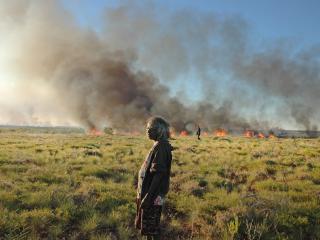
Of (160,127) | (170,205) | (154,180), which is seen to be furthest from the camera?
(170,205)

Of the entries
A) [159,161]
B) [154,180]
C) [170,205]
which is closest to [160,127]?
[159,161]

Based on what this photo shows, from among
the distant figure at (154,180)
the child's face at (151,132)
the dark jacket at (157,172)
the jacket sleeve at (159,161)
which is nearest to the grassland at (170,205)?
the distant figure at (154,180)

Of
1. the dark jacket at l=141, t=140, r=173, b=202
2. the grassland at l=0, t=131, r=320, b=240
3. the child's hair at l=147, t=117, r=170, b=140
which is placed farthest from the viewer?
the grassland at l=0, t=131, r=320, b=240

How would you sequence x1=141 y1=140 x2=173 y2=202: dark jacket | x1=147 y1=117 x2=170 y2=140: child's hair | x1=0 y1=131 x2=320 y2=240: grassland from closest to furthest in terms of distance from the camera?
x1=141 y1=140 x2=173 y2=202: dark jacket, x1=147 y1=117 x2=170 y2=140: child's hair, x1=0 y1=131 x2=320 y2=240: grassland

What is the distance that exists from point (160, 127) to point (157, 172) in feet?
2.41

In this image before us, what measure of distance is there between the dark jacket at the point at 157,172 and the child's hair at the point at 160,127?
0.37 feet

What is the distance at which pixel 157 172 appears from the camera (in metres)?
6.04

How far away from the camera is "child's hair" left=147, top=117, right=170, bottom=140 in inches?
248

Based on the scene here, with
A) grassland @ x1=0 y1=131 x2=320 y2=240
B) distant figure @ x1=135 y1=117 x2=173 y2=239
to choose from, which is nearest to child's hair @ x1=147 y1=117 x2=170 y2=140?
distant figure @ x1=135 y1=117 x2=173 y2=239

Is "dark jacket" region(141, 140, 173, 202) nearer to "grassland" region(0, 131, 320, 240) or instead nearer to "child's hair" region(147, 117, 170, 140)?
"child's hair" region(147, 117, 170, 140)

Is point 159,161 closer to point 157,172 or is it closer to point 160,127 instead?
point 157,172

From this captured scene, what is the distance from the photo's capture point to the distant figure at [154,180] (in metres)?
6.05

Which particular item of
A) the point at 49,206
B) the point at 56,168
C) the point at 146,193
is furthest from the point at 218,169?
the point at 146,193

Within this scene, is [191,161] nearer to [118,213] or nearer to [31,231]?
[118,213]
